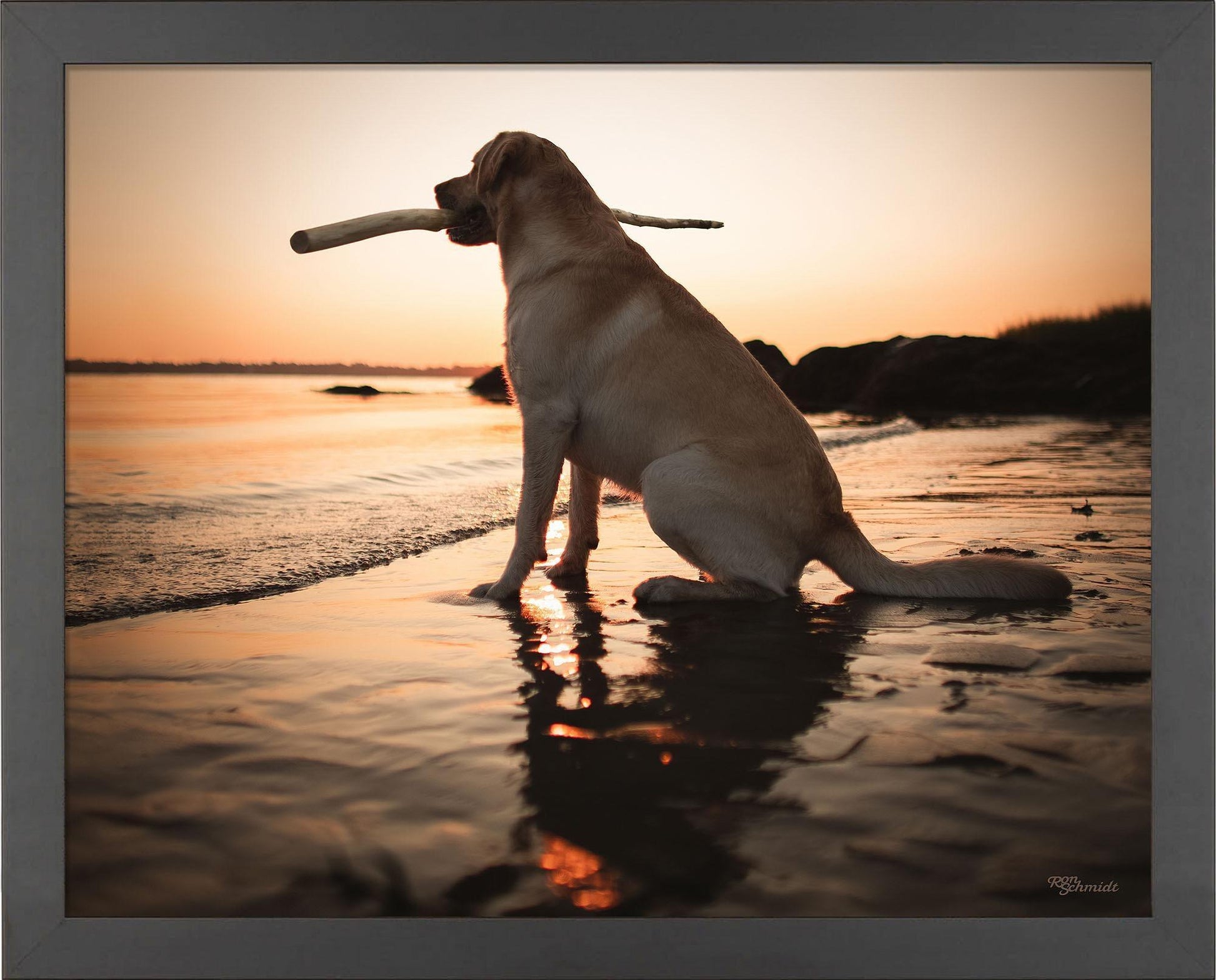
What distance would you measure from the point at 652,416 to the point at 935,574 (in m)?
1.25

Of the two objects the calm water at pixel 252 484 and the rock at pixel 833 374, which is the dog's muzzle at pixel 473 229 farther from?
the rock at pixel 833 374

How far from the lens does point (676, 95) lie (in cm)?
223

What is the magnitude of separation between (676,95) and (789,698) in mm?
1571

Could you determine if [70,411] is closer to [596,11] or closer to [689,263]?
[596,11]

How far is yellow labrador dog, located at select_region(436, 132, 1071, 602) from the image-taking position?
11.1ft

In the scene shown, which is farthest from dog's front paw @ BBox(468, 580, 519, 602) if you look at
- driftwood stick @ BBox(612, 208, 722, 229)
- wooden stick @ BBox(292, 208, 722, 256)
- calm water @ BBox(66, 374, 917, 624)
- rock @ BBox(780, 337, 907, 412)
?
rock @ BBox(780, 337, 907, 412)

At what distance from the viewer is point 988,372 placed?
6121mm

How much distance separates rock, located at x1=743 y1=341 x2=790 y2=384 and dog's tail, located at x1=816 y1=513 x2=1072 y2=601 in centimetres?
80

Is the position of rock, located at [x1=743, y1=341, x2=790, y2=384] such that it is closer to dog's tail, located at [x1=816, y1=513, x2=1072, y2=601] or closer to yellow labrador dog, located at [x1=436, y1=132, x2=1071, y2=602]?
yellow labrador dog, located at [x1=436, y1=132, x2=1071, y2=602]

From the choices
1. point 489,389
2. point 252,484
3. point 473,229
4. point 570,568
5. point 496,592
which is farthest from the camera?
point 489,389

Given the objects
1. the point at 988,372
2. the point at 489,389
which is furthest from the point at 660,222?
the point at 489,389

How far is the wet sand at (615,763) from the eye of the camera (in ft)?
5.09
